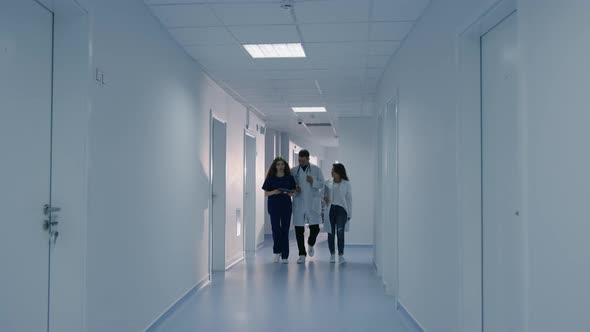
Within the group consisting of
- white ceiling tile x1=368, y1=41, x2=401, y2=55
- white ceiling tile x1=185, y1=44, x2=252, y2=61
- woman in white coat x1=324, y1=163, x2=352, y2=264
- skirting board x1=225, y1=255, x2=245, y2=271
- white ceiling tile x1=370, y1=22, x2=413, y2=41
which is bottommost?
skirting board x1=225, y1=255, x2=245, y2=271

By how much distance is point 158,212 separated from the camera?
13.7 feet

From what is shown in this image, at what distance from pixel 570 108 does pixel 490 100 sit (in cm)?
106

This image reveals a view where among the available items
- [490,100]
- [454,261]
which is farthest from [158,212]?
[490,100]

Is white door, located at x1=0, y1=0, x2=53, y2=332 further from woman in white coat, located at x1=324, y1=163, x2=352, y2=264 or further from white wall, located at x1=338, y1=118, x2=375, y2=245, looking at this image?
white wall, located at x1=338, y1=118, x2=375, y2=245

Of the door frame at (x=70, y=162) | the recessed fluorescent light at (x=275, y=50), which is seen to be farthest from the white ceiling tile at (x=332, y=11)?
the door frame at (x=70, y=162)

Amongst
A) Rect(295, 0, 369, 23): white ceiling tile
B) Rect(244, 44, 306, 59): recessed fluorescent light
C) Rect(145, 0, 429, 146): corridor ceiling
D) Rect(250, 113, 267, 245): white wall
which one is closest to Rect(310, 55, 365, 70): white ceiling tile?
Rect(145, 0, 429, 146): corridor ceiling

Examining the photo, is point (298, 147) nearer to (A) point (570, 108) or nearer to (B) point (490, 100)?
(B) point (490, 100)

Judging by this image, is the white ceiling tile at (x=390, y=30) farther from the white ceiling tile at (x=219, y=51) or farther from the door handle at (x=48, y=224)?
the door handle at (x=48, y=224)

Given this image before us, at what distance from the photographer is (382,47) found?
5035mm

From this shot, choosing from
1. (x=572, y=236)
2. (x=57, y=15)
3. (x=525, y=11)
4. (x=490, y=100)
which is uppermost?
(x=57, y=15)

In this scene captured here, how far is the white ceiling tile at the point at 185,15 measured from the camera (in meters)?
3.84

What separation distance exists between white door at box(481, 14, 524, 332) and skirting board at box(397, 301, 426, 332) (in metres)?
1.26

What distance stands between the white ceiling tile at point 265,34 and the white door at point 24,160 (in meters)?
1.93

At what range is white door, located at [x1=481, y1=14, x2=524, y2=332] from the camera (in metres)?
2.36
